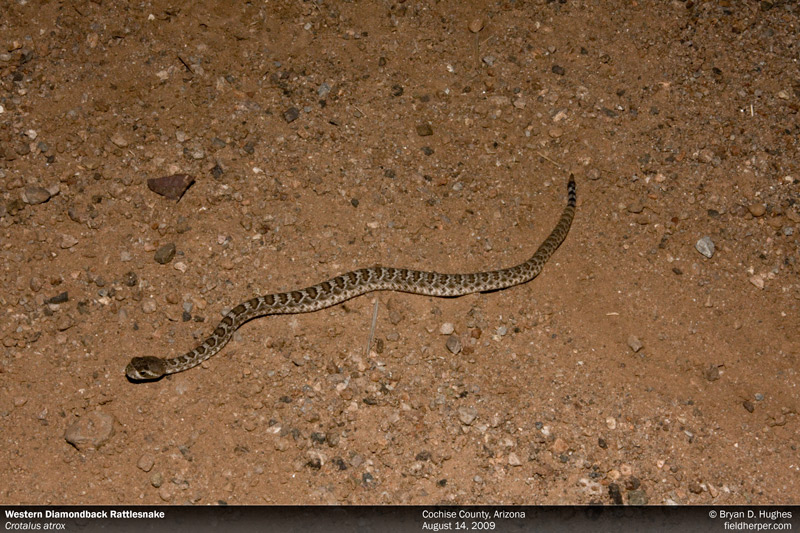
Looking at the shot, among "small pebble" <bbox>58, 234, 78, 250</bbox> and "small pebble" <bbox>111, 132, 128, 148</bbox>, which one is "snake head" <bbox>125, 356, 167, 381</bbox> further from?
"small pebble" <bbox>111, 132, 128, 148</bbox>

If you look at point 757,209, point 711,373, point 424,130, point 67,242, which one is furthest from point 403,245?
point 757,209

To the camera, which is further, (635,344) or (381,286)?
(381,286)

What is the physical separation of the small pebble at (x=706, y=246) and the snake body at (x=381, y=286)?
203 centimetres

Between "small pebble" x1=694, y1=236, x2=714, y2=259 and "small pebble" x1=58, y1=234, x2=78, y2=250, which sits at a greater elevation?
"small pebble" x1=694, y1=236, x2=714, y2=259

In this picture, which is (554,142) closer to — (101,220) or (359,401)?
(359,401)

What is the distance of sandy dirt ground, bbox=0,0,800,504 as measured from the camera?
25.9 ft

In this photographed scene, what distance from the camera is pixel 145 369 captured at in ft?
26.1

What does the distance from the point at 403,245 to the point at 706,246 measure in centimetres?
462

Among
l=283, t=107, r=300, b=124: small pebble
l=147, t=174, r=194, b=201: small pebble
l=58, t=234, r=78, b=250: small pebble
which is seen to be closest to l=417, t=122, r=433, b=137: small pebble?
l=283, t=107, r=300, b=124: small pebble

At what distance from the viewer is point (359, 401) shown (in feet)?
26.9

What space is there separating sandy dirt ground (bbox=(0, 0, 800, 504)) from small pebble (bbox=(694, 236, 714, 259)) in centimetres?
2

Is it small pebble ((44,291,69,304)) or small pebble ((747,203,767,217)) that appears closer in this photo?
small pebble ((44,291,69,304))

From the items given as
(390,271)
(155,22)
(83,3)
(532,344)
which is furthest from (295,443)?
(83,3)

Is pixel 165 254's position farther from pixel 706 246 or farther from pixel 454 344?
pixel 706 246
